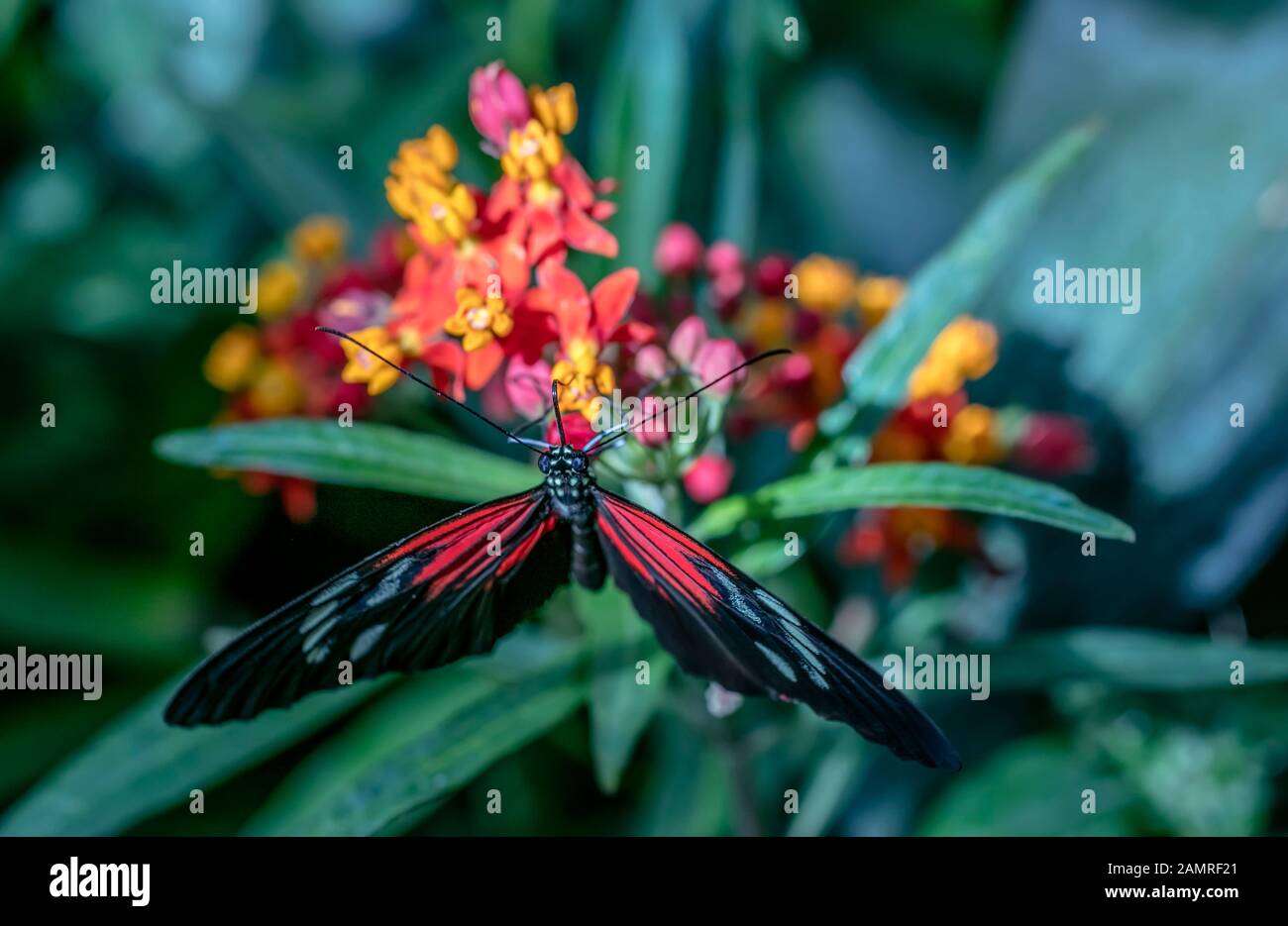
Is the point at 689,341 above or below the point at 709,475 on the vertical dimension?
above

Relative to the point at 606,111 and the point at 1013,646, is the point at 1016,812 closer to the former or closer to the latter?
the point at 1013,646

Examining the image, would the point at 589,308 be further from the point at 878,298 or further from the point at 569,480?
the point at 878,298

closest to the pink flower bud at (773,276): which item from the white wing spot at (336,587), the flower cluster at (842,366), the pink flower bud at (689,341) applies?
the flower cluster at (842,366)

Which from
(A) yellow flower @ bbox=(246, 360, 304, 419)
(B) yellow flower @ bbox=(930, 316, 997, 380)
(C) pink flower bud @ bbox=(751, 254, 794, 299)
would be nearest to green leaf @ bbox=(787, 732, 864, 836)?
(B) yellow flower @ bbox=(930, 316, 997, 380)

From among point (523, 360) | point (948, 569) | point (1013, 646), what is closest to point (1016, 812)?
point (1013, 646)

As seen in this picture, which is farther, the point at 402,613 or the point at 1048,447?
the point at 1048,447

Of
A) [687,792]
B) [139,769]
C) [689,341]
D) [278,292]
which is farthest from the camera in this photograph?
[687,792]

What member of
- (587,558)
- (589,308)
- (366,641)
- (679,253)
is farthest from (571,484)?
(679,253)
